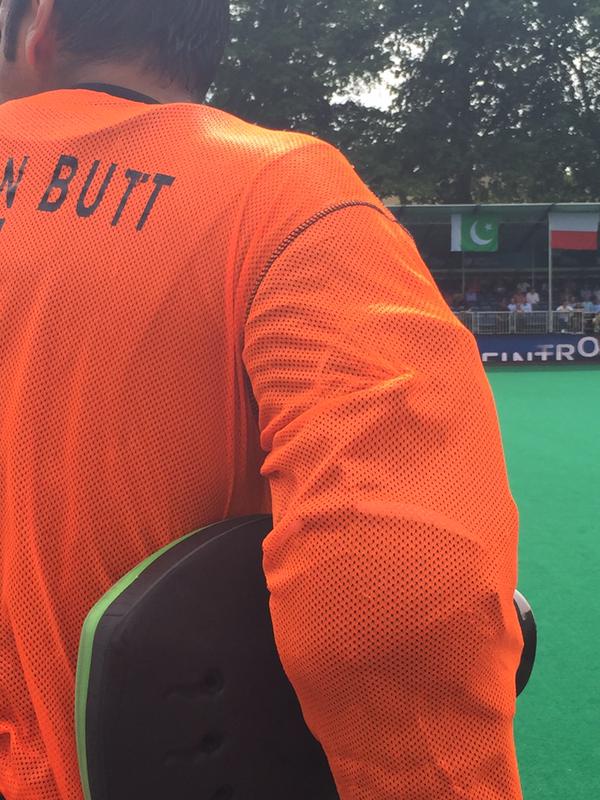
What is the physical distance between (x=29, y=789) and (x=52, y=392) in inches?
15.3

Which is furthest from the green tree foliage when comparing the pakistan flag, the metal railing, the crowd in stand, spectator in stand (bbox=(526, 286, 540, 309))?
the metal railing

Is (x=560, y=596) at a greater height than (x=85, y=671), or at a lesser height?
lesser

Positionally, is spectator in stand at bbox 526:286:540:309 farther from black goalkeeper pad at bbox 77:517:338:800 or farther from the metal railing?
black goalkeeper pad at bbox 77:517:338:800

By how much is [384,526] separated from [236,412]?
219 millimetres

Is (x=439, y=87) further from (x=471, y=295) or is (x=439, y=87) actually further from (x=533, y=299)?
(x=533, y=299)

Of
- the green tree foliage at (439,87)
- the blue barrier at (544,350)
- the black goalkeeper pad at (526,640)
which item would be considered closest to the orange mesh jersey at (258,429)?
the black goalkeeper pad at (526,640)

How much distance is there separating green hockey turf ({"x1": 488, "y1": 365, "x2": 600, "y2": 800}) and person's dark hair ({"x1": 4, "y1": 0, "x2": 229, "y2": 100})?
201 centimetres

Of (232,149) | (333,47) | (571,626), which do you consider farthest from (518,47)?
(232,149)

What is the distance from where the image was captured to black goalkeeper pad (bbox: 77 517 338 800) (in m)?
0.71

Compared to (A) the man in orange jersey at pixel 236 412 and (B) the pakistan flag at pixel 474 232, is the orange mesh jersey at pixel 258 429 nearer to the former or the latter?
(A) the man in orange jersey at pixel 236 412

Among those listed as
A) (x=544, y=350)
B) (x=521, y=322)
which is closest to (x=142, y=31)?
(x=544, y=350)

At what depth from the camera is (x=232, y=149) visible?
788 mm

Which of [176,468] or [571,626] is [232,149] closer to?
[176,468]

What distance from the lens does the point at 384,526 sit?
2.14ft
